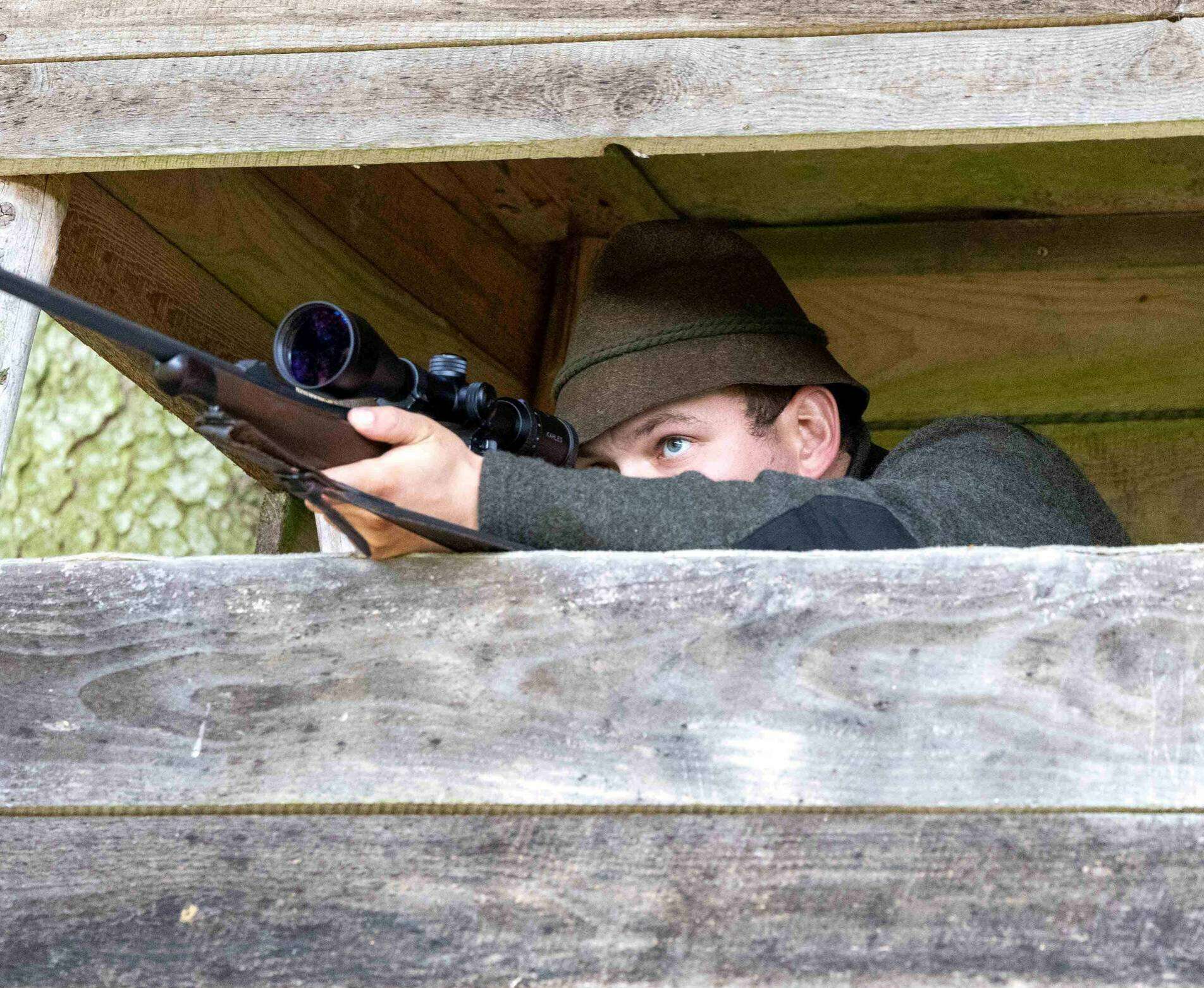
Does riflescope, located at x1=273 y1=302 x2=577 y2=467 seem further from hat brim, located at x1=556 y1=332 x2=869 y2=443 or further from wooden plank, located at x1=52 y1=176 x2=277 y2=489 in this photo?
wooden plank, located at x1=52 y1=176 x2=277 y2=489

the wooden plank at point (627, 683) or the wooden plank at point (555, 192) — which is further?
the wooden plank at point (555, 192)

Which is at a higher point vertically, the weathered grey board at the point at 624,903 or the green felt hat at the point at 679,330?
the green felt hat at the point at 679,330

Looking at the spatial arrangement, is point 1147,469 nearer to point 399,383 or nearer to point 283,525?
point 283,525

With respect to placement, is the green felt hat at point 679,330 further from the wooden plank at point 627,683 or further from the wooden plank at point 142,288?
the wooden plank at point 627,683

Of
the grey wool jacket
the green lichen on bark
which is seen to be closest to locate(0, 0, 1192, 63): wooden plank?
the grey wool jacket

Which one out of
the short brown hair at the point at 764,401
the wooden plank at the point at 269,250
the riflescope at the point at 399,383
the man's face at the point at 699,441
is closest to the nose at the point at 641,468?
the man's face at the point at 699,441

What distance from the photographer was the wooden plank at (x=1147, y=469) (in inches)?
105

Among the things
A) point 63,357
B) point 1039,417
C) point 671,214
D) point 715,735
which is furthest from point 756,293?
point 63,357

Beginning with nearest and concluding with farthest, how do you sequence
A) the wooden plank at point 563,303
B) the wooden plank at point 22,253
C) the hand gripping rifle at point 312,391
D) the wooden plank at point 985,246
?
the hand gripping rifle at point 312,391 < the wooden plank at point 22,253 < the wooden plank at point 985,246 < the wooden plank at point 563,303

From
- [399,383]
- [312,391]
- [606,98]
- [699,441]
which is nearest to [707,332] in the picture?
[699,441]

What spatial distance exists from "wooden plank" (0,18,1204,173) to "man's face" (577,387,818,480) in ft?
1.82

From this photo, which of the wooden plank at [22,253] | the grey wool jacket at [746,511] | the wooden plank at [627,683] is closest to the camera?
the wooden plank at [627,683]

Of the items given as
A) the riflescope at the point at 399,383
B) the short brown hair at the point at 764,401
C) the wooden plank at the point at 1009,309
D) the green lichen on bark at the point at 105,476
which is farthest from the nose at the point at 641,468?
the green lichen on bark at the point at 105,476

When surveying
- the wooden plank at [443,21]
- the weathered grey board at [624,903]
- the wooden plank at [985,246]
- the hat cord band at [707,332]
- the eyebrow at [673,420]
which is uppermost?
the wooden plank at [985,246]
